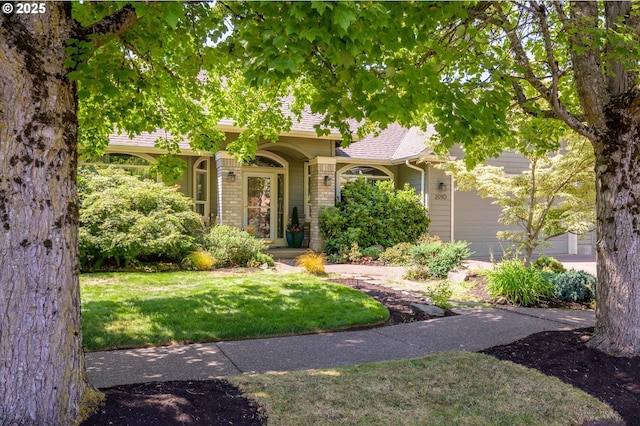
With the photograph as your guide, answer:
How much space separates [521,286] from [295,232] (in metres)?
8.22

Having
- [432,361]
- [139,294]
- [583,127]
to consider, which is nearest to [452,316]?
[432,361]

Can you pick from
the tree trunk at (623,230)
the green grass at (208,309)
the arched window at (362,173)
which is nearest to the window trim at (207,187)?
the arched window at (362,173)

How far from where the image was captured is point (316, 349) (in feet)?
17.0

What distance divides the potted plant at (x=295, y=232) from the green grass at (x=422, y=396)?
10.5 m

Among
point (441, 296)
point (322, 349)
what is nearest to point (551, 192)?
point (441, 296)

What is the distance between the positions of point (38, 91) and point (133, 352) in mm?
3044

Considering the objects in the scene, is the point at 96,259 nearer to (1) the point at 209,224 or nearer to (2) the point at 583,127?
(1) the point at 209,224

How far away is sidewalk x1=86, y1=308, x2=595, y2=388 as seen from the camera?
173 inches

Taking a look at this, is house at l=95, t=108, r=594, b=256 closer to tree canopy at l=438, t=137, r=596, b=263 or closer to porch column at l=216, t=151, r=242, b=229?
porch column at l=216, t=151, r=242, b=229

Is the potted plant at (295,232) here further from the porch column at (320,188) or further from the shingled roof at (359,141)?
the shingled roof at (359,141)

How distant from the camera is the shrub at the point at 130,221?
392 inches

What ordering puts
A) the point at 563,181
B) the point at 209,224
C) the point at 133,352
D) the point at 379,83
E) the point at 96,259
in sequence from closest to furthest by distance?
the point at 379,83, the point at 133,352, the point at 563,181, the point at 96,259, the point at 209,224

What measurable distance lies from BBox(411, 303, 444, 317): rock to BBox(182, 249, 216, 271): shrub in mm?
5127

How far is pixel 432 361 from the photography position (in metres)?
4.64
